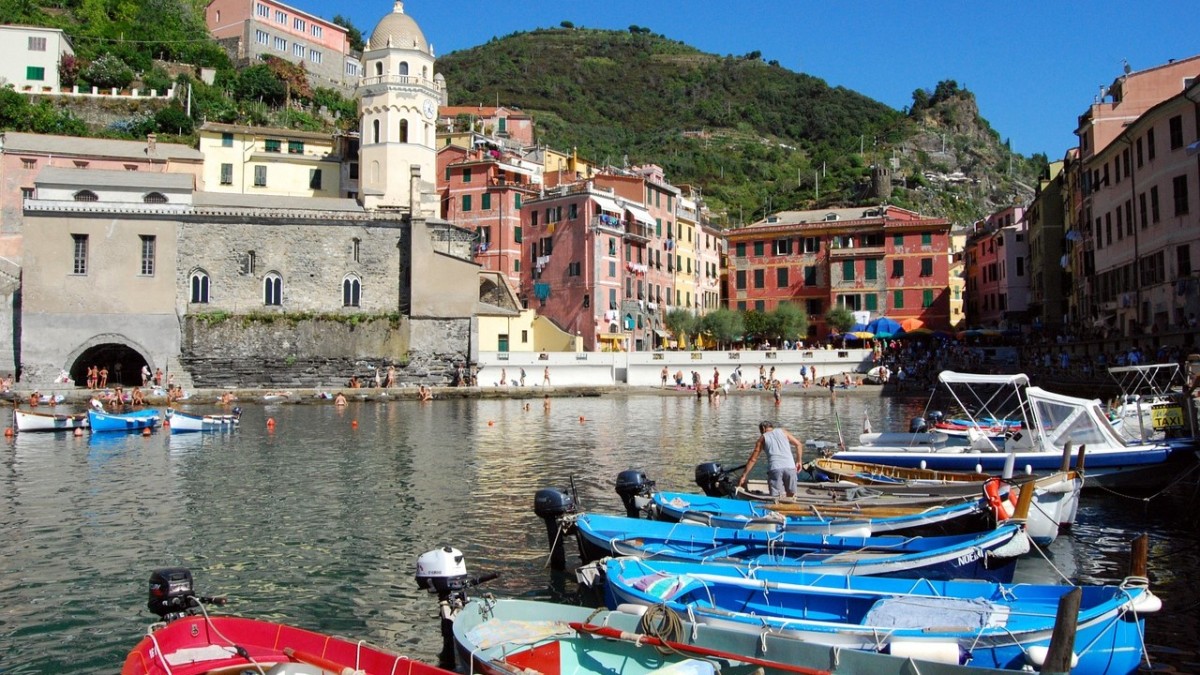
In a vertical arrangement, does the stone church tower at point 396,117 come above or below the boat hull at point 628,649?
above

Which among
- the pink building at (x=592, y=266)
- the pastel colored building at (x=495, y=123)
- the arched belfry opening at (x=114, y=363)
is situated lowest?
the arched belfry opening at (x=114, y=363)

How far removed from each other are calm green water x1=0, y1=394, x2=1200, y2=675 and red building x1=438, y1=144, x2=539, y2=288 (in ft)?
104

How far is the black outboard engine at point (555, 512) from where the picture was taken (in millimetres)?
13469

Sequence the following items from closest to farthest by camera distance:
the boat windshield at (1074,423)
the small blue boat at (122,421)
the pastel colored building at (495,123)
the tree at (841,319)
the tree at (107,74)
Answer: the boat windshield at (1074,423) → the small blue boat at (122,421) → the tree at (841,319) → the tree at (107,74) → the pastel colored building at (495,123)

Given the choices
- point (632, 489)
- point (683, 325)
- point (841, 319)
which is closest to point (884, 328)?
point (841, 319)

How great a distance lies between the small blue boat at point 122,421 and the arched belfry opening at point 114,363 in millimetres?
19491

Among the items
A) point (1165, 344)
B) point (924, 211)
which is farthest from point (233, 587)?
point (924, 211)

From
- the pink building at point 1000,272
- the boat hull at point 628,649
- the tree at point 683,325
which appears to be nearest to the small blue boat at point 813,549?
the boat hull at point 628,649

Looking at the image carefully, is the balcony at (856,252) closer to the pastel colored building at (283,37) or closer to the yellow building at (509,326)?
the yellow building at (509,326)

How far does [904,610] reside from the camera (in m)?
9.12

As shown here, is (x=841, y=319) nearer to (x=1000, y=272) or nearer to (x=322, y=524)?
(x=1000, y=272)

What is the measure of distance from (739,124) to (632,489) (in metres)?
142

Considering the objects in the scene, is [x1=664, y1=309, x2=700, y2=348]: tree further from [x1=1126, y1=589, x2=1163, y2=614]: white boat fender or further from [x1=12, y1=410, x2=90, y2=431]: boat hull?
[x1=1126, y1=589, x2=1163, y2=614]: white boat fender

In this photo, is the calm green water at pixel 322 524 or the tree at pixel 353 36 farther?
the tree at pixel 353 36
